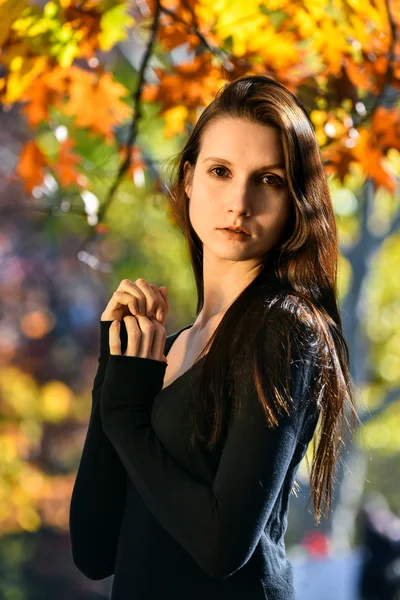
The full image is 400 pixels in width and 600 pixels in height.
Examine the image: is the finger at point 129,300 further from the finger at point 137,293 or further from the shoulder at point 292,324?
the shoulder at point 292,324

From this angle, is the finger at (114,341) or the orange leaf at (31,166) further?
the orange leaf at (31,166)

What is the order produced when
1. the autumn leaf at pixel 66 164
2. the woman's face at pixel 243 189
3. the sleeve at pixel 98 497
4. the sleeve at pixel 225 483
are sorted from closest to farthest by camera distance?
the sleeve at pixel 225 483, the woman's face at pixel 243 189, the sleeve at pixel 98 497, the autumn leaf at pixel 66 164

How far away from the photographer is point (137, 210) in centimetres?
693

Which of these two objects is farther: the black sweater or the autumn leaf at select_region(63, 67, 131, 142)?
the autumn leaf at select_region(63, 67, 131, 142)

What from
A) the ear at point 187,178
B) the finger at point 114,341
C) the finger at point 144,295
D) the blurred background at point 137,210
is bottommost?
the blurred background at point 137,210

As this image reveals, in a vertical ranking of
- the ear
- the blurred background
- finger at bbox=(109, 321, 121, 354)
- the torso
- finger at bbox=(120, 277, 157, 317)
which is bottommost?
the blurred background

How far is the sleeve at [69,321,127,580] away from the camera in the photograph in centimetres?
129

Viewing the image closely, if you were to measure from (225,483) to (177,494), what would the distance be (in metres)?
0.07

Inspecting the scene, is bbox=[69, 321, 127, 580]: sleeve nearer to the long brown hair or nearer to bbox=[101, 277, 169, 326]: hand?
bbox=[101, 277, 169, 326]: hand

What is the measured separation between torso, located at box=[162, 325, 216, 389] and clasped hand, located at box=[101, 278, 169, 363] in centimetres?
7

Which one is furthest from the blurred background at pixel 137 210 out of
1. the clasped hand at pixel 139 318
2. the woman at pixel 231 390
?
the clasped hand at pixel 139 318

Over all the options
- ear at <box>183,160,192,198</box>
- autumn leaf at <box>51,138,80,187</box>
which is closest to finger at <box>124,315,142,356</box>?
ear at <box>183,160,192,198</box>

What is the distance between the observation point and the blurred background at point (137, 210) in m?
2.18

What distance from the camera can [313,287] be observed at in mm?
1215
